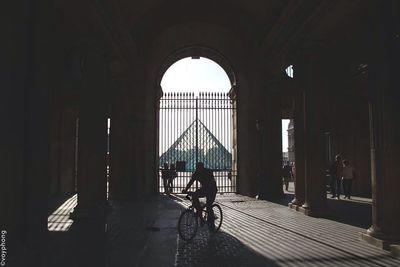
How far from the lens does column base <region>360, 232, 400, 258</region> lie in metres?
6.74

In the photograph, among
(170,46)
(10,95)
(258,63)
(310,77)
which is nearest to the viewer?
(10,95)

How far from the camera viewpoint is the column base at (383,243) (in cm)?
674

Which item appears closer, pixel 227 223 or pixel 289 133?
pixel 227 223

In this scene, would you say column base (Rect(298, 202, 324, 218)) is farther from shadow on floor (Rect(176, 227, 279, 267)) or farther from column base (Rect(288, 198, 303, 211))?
shadow on floor (Rect(176, 227, 279, 267))

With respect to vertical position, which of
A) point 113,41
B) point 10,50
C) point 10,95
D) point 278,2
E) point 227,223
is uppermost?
point 278,2

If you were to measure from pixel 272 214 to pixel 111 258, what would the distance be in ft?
21.6

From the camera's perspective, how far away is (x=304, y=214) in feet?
39.3

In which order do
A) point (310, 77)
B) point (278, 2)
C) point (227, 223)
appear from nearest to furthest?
1. point (227, 223)
2. point (310, 77)
3. point (278, 2)

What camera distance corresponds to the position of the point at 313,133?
11773 millimetres

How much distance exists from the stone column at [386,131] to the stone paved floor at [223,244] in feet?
1.73

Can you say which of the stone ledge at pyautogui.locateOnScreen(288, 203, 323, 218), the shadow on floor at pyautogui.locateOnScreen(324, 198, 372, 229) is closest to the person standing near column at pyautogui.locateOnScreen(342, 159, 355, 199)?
the shadow on floor at pyautogui.locateOnScreen(324, 198, 372, 229)

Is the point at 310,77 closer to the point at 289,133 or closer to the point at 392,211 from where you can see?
the point at 392,211

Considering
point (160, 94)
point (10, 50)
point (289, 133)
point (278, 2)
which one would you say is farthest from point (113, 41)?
point (289, 133)

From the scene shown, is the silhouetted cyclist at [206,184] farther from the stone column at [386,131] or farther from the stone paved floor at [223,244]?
the stone column at [386,131]
